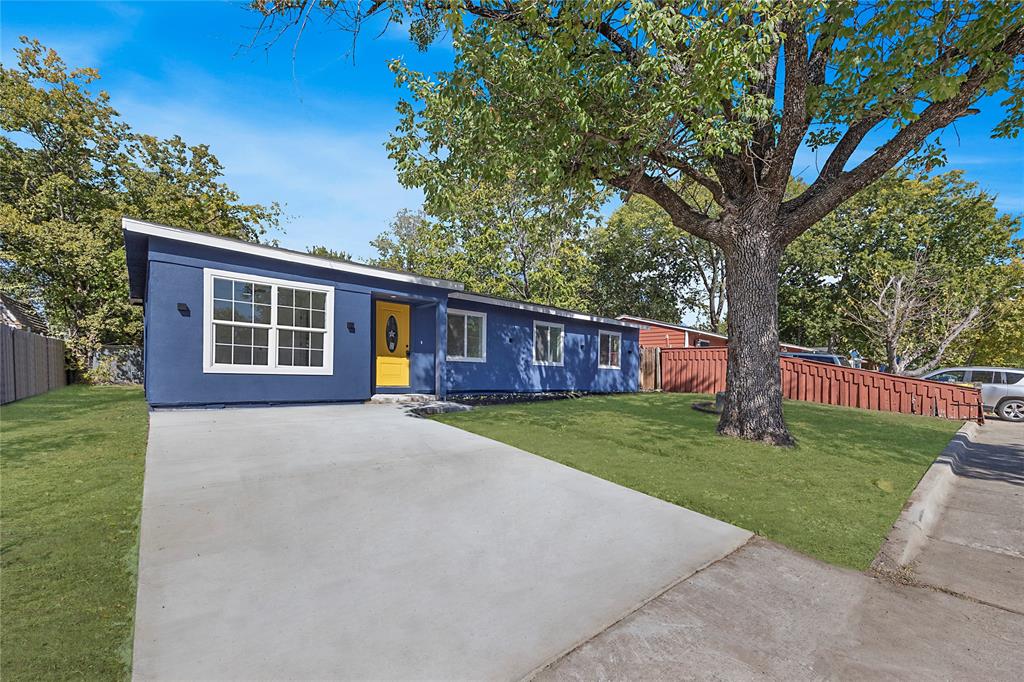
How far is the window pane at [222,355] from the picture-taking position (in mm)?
8312

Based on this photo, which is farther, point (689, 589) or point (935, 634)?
point (689, 589)

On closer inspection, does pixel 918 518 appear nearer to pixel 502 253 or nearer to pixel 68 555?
pixel 68 555

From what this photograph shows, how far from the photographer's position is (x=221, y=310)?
8344 mm

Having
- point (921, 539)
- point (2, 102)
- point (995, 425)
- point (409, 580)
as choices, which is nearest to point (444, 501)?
point (409, 580)

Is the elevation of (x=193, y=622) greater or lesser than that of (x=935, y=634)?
greater

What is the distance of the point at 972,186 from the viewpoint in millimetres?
22844

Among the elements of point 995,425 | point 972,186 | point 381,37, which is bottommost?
point 995,425

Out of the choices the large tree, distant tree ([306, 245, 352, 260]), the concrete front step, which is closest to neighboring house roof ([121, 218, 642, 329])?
the concrete front step

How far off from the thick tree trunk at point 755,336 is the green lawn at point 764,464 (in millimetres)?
512

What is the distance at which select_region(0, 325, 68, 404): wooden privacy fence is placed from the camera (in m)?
9.67

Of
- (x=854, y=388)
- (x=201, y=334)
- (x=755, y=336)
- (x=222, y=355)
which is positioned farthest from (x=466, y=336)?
(x=854, y=388)

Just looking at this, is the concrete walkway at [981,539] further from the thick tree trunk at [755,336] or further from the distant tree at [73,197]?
the distant tree at [73,197]

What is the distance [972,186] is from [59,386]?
38433 mm

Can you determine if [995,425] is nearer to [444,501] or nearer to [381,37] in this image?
[444,501]
